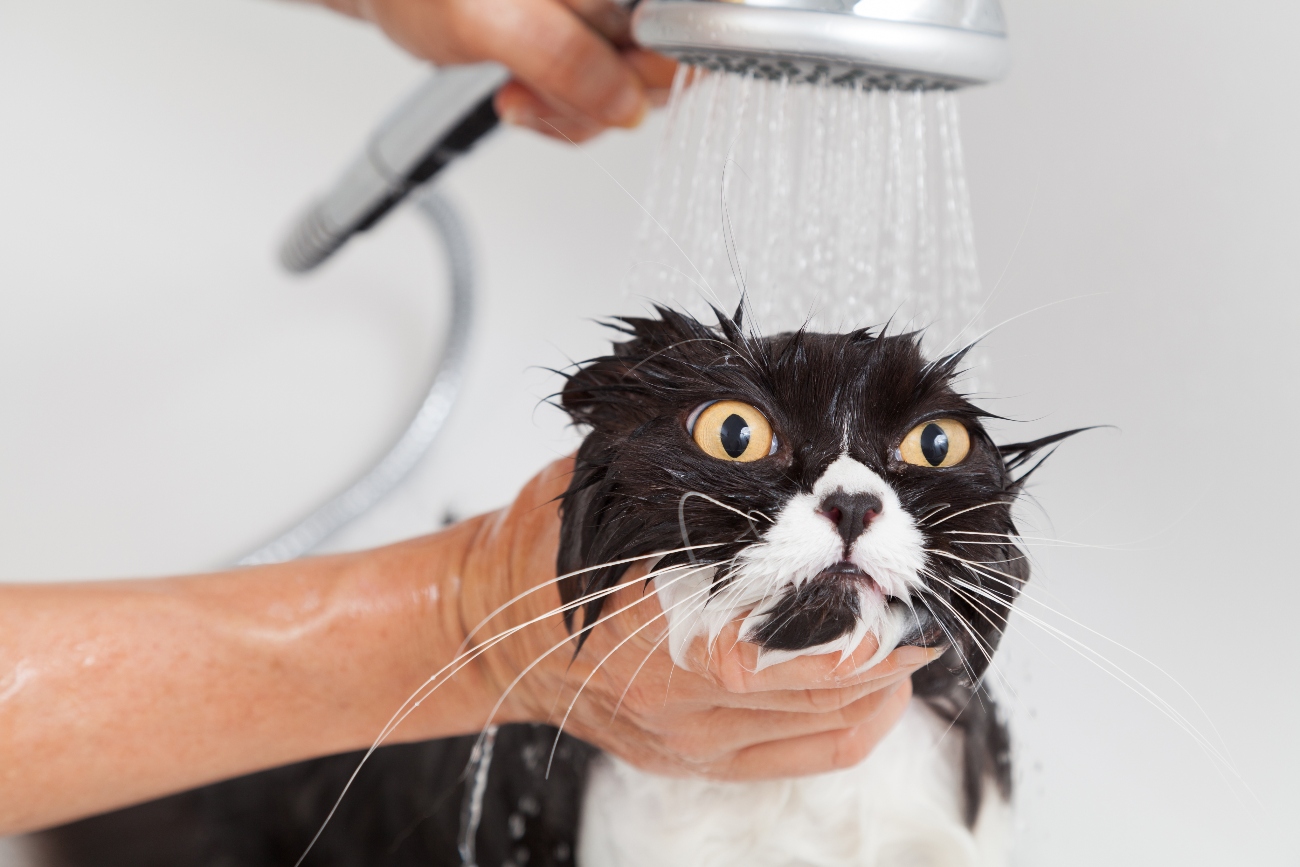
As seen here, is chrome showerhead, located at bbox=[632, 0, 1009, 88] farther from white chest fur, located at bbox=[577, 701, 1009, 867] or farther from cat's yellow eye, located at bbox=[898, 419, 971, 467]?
white chest fur, located at bbox=[577, 701, 1009, 867]

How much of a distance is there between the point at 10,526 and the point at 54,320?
0.73 ft

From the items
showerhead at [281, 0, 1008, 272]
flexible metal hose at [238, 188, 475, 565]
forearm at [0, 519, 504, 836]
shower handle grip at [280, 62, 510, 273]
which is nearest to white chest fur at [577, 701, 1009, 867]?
forearm at [0, 519, 504, 836]

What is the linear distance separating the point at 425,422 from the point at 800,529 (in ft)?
3.25

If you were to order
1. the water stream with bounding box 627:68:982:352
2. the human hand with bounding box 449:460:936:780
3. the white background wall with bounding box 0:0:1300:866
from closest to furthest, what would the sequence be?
the human hand with bounding box 449:460:936:780 < the water stream with bounding box 627:68:982:352 < the white background wall with bounding box 0:0:1300:866

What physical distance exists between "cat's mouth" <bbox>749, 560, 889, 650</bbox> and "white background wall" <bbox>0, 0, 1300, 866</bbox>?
0.41m

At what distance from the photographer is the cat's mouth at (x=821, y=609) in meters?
0.39

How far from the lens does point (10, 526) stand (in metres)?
1.22

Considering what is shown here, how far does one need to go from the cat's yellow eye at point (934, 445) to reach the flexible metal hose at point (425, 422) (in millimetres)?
912

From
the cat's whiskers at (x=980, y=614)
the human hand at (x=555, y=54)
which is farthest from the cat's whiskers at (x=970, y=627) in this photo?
the human hand at (x=555, y=54)

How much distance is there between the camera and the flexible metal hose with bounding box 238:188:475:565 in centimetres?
123

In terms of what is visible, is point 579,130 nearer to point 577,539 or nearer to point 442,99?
point 442,99

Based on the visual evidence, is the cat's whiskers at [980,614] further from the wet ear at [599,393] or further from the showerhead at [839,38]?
the showerhead at [839,38]

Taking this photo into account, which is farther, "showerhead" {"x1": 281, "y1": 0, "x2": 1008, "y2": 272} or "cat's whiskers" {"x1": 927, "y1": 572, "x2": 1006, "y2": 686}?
"showerhead" {"x1": 281, "y1": 0, "x2": 1008, "y2": 272}

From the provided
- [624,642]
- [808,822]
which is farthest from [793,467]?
[808,822]
